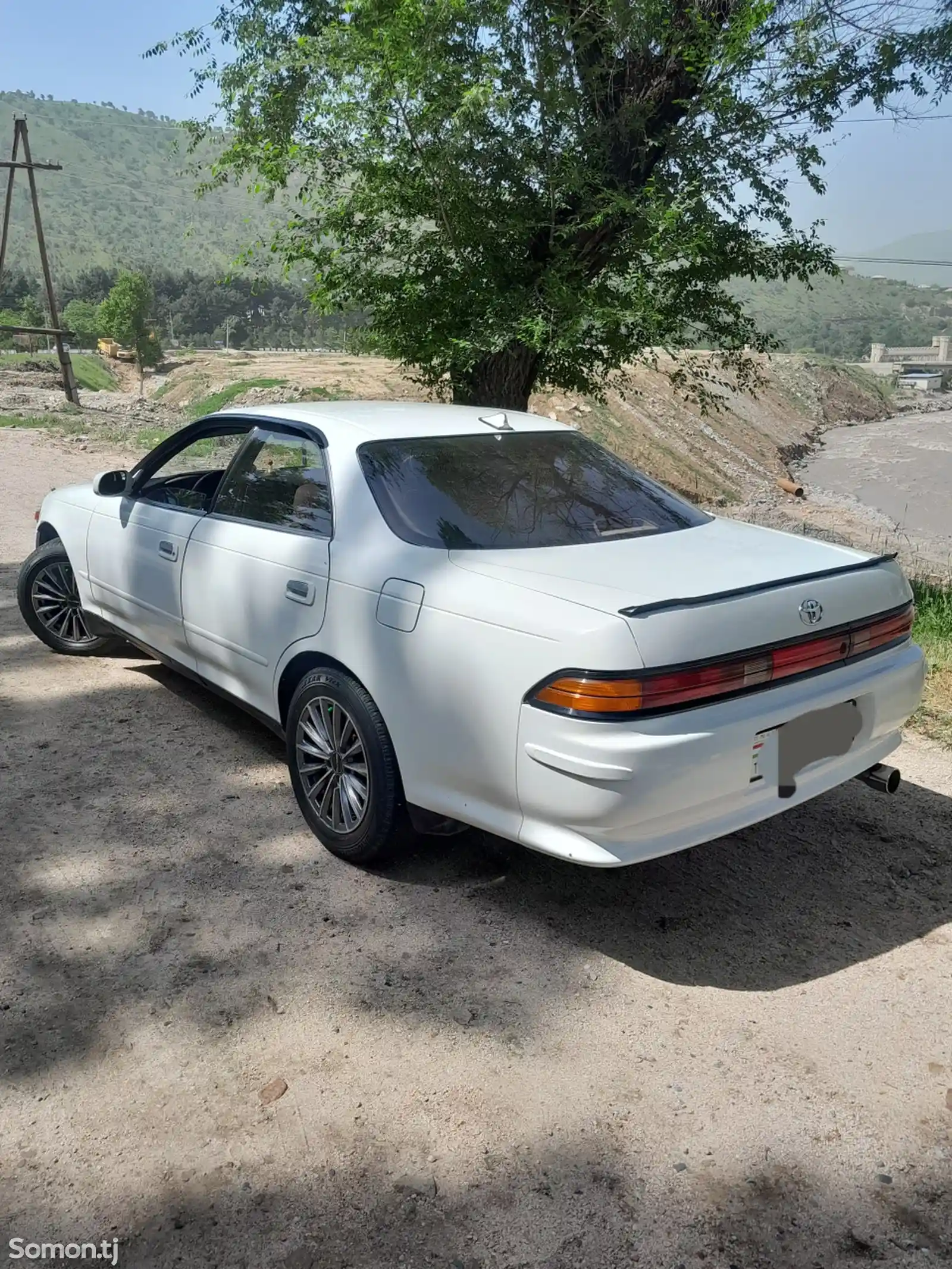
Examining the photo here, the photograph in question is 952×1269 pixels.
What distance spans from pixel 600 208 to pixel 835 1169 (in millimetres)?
8185

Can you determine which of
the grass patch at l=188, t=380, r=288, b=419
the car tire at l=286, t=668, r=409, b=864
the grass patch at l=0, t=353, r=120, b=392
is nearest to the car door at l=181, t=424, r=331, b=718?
the car tire at l=286, t=668, r=409, b=864

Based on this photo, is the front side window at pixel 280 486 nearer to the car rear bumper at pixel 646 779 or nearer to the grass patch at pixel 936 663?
the car rear bumper at pixel 646 779

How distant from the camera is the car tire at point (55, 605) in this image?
5898 millimetres

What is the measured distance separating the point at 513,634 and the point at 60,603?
3.93m

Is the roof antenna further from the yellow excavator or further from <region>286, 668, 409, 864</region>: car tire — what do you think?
the yellow excavator

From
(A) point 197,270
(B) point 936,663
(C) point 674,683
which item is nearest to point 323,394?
(B) point 936,663

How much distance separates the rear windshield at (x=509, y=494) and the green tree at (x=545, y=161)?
4682mm

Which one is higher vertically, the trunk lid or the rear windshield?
the rear windshield

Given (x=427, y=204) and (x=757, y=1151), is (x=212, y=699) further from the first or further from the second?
(x=427, y=204)

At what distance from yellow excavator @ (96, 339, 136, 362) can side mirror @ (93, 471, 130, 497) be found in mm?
51305

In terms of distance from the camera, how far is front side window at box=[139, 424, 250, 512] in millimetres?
4734

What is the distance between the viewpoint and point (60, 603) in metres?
6.03

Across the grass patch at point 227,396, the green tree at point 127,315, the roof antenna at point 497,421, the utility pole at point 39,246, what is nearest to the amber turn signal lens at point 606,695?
the roof antenna at point 497,421

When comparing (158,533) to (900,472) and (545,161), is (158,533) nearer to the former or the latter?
(545,161)
